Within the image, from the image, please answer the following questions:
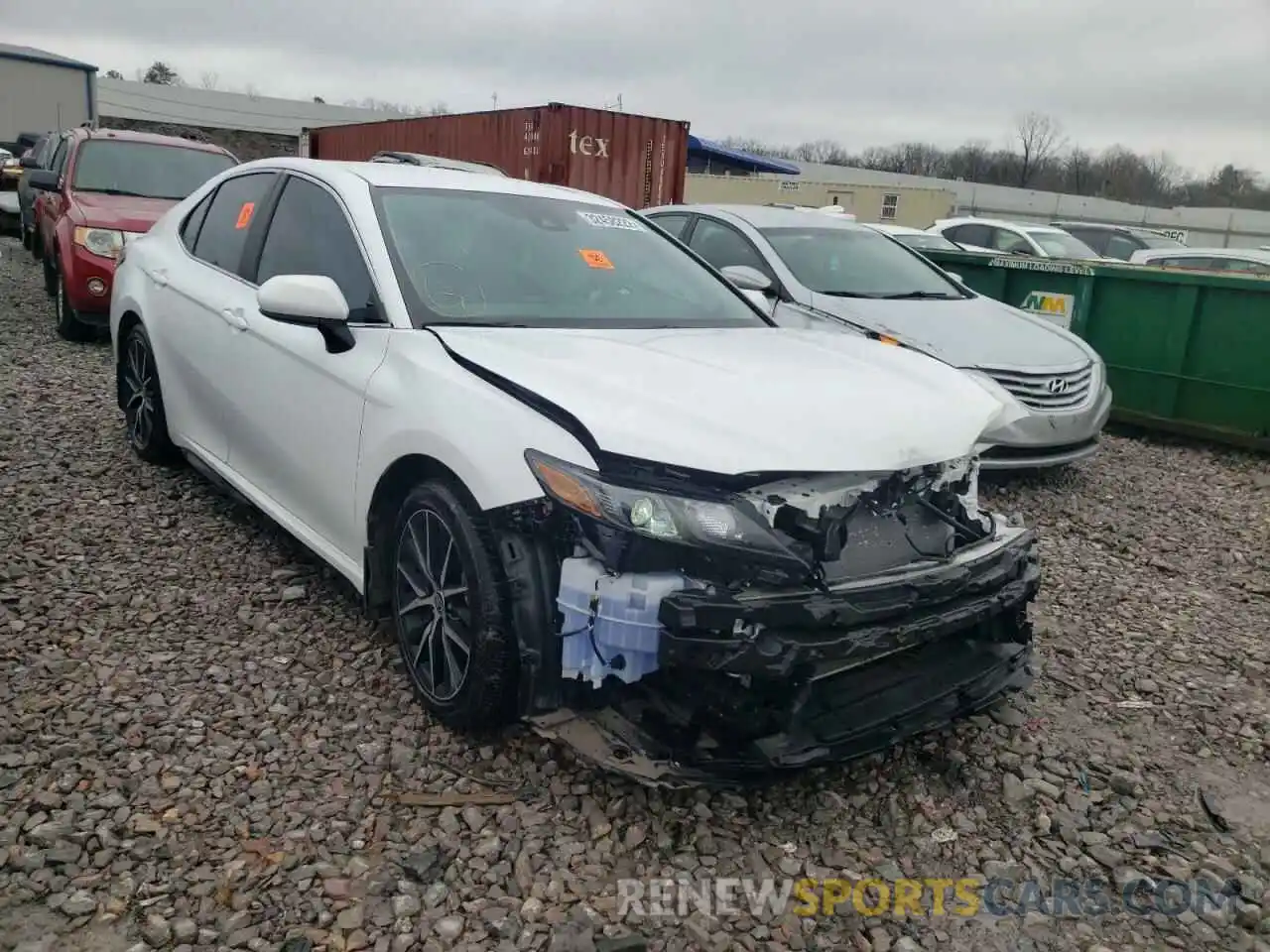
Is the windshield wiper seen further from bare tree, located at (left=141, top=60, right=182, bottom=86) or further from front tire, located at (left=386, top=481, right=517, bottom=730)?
bare tree, located at (left=141, top=60, right=182, bottom=86)

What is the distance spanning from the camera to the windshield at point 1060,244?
13.2m

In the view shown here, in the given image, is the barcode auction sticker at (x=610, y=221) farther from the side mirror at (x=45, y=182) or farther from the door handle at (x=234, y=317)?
the side mirror at (x=45, y=182)

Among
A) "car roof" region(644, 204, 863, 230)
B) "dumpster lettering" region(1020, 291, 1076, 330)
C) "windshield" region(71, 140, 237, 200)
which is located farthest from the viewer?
"windshield" region(71, 140, 237, 200)

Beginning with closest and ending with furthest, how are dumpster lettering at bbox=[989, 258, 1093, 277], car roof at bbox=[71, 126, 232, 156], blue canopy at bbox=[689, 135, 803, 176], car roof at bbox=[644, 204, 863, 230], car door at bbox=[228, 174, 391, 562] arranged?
car door at bbox=[228, 174, 391, 562] → car roof at bbox=[644, 204, 863, 230] → dumpster lettering at bbox=[989, 258, 1093, 277] → car roof at bbox=[71, 126, 232, 156] → blue canopy at bbox=[689, 135, 803, 176]

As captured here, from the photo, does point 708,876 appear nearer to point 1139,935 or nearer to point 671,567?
point 671,567

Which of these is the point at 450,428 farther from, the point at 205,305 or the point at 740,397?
the point at 205,305

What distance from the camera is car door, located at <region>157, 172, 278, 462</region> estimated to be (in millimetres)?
4203

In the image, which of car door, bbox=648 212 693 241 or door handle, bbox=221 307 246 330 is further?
car door, bbox=648 212 693 241

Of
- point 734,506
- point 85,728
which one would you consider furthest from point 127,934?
point 734,506

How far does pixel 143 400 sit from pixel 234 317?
1.45 meters

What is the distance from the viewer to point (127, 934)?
2.29 meters

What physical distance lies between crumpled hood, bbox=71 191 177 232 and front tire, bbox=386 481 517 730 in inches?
233

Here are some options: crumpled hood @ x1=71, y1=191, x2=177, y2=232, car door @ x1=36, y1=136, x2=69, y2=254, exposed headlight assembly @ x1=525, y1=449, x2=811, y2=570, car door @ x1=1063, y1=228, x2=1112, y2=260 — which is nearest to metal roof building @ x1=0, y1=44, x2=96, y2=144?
car door @ x1=36, y1=136, x2=69, y2=254

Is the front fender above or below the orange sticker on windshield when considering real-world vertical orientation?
below
